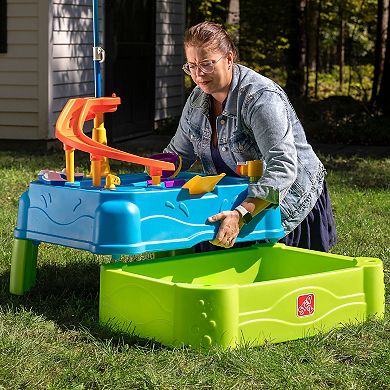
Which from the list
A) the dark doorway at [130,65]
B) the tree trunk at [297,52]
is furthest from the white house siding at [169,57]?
the tree trunk at [297,52]

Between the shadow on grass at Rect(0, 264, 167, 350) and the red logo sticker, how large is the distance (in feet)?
1.94

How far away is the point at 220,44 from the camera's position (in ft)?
14.4

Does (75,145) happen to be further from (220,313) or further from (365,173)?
(365,173)

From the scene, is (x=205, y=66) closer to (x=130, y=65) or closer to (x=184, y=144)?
(x=184, y=144)

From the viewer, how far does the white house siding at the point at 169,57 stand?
13.7 metres

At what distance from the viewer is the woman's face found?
4.36m

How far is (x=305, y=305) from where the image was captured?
4.06m

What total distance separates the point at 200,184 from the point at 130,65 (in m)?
8.49

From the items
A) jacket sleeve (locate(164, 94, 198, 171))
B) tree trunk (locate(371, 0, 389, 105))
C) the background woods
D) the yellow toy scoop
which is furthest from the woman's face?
tree trunk (locate(371, 0, 389, 105))

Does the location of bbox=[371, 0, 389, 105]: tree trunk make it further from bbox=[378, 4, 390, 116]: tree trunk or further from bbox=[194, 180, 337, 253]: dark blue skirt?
bbox=[194, 180, 337, 253]: dark blue skirt

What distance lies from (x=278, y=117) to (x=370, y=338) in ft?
3.41

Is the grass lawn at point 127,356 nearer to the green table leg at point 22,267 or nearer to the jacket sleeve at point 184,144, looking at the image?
the green table leg at point 22,267

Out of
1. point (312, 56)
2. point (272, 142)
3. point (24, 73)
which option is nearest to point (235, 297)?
point (272, 142)

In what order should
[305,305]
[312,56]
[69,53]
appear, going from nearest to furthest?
[305,305], [69,53], [312,56]
